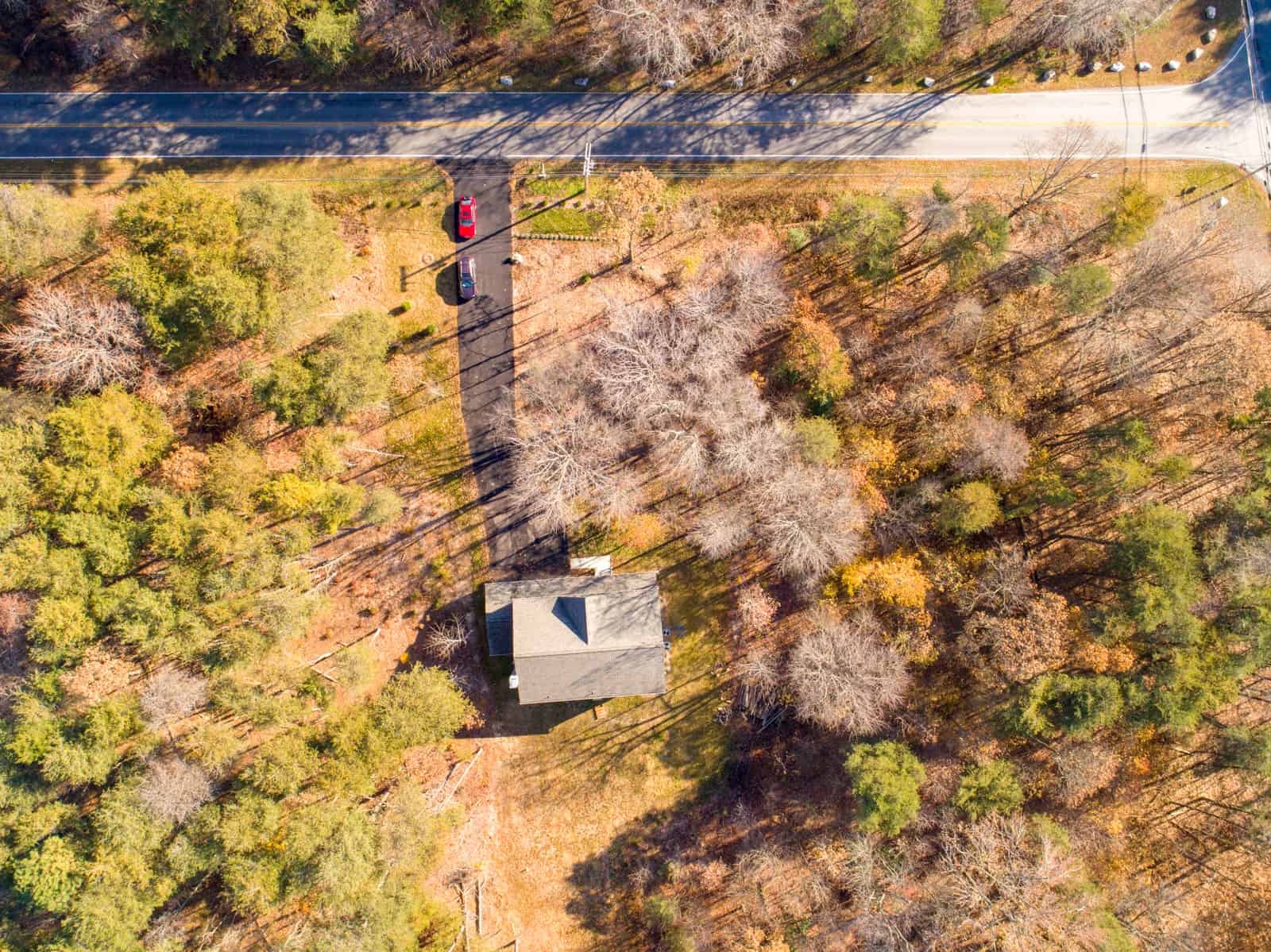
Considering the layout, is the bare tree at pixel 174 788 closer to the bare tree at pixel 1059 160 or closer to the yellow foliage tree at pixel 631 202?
the yellow foliage tree at pixel 631 202

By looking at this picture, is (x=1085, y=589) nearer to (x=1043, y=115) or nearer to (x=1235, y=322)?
(x=1235, y=322)

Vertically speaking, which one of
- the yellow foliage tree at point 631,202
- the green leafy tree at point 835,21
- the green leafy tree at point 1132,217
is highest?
the green leafy tree at point 835,21

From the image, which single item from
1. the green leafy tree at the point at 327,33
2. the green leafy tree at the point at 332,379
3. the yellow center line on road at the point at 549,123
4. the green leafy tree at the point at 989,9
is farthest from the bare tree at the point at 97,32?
the green leafy tree at the point at 989,9

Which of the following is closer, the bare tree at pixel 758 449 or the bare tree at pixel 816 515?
the bare tree at pixel 816 515

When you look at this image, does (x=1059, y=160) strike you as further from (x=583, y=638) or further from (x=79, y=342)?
(x=79, y=342)

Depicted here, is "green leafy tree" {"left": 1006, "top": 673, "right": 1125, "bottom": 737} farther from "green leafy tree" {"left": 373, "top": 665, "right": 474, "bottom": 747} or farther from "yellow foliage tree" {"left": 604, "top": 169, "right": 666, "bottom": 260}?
"yellow foliage tree" {"left": 604, "top": 169, "right": 666, "bottom": 260}

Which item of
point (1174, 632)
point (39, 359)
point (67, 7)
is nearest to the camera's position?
point (1174, 632)

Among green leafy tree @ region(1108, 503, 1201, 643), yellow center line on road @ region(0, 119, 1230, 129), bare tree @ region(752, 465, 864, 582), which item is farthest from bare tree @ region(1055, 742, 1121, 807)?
yellow center line on road @ region(0, 119, 1230, 129)

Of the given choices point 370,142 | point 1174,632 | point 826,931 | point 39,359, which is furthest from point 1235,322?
point 39,359
